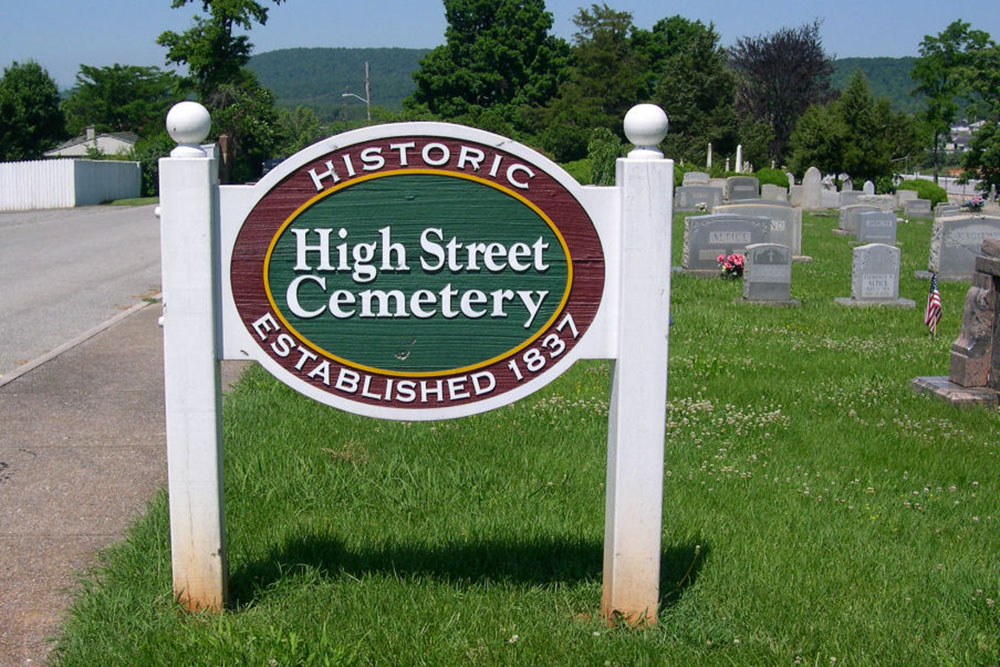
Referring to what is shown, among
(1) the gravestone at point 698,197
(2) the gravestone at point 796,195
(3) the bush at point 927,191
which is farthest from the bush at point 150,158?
(3) the bush at point 927,191

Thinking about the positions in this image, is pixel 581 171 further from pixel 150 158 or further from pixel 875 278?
pixel 875 278

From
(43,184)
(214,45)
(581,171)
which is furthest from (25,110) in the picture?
(581,171)

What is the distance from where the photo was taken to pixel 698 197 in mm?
31766

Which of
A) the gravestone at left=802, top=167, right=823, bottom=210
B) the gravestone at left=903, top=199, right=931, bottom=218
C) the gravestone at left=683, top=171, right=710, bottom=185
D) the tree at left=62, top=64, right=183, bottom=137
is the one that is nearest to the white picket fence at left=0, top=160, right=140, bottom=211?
the gravestone at left=683, top=171, right=710, bottom=185

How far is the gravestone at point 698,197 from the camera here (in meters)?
31.5

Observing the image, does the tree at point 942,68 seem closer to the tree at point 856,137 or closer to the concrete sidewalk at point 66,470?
the tree at point 856,137

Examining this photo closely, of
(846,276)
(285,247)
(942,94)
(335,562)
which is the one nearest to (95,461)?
(335,562)

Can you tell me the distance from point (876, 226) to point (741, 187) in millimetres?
13972

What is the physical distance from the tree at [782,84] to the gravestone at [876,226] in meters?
53.5

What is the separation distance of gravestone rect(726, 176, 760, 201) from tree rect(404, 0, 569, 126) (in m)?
36.6

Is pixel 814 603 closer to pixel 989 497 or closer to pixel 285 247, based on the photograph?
pixel 989 497

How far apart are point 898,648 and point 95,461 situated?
14.2 feet

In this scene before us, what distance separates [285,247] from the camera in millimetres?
3475

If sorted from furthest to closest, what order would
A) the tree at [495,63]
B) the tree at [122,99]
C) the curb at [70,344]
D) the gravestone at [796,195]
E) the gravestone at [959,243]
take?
1. the tree at [122,99]
2. the tree at [495,63]
3. the gravestone at [796,195]
4. the gravestone at [959,243]
5. the curb at [70,344]
